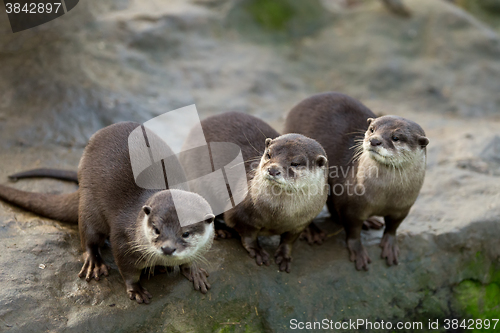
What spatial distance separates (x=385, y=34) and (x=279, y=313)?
18.4 feet

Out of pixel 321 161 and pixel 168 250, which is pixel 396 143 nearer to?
pixel 321 161

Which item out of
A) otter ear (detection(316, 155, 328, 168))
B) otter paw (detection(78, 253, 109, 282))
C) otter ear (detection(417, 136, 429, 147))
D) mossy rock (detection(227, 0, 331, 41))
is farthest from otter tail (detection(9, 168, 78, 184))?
mossy rock (detection(227, 0, 331, 41))

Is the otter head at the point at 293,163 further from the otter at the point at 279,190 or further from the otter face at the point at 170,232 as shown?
the otter face at the point at 170,232

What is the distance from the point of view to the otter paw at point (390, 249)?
12.1 ft

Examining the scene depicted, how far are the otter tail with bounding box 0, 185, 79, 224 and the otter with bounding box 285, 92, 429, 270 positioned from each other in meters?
1.73

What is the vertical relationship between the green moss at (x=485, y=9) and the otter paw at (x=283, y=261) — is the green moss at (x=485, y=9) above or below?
below

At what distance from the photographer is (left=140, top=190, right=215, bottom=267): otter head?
268 centimetres

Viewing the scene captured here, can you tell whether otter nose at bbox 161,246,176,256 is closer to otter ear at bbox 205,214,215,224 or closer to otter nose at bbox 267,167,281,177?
otter ear at bbox 205,214,215,224

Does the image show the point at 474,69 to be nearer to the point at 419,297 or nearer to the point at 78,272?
the point at 419,297

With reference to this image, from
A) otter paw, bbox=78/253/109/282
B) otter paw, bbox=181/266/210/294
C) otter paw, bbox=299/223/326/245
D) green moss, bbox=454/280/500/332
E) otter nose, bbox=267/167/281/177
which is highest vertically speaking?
otter nose, bbox=267/167/281/177

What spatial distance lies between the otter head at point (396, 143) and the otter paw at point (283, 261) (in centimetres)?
88

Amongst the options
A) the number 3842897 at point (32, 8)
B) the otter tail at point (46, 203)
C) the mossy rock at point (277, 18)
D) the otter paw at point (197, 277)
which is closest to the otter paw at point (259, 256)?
the otter paw at point (197, 277)

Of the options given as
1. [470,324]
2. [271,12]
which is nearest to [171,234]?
[470,324]

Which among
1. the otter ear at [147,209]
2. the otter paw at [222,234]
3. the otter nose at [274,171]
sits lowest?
the otter paw at [222,234]
